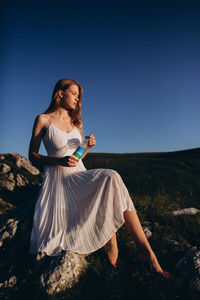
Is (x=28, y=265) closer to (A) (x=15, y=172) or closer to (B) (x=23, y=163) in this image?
(A) (x=15, y=172)

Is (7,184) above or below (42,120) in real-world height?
below

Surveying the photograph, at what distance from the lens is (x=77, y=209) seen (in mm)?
4176

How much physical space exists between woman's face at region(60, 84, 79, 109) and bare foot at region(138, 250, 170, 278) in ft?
11.9

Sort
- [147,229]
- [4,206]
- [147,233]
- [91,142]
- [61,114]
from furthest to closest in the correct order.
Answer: [4,206] < [61,114] < [91,142] < [147,229] < [147,233]

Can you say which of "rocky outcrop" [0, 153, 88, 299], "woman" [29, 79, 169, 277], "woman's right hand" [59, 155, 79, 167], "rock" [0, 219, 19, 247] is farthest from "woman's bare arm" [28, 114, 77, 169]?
"rock" [0, 219, 19, 247]

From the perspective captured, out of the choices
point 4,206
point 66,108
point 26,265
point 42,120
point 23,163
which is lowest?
point 4,206

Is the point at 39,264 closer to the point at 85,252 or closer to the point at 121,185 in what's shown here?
the point at 85,252

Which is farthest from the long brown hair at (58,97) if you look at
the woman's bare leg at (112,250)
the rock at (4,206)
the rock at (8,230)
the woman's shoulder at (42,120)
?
the rock at (4,206)

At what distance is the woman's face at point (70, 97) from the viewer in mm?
5348

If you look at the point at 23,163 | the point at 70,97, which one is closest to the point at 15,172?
the point at 23,163

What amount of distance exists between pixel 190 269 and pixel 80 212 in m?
2.11

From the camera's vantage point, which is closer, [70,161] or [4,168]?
[70,161]

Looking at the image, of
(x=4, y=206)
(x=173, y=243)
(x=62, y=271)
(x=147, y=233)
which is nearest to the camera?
(x=62, y=271)

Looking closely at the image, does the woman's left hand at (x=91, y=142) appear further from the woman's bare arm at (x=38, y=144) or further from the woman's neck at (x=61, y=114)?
the woman's bare arm at (x=38, y=144)
